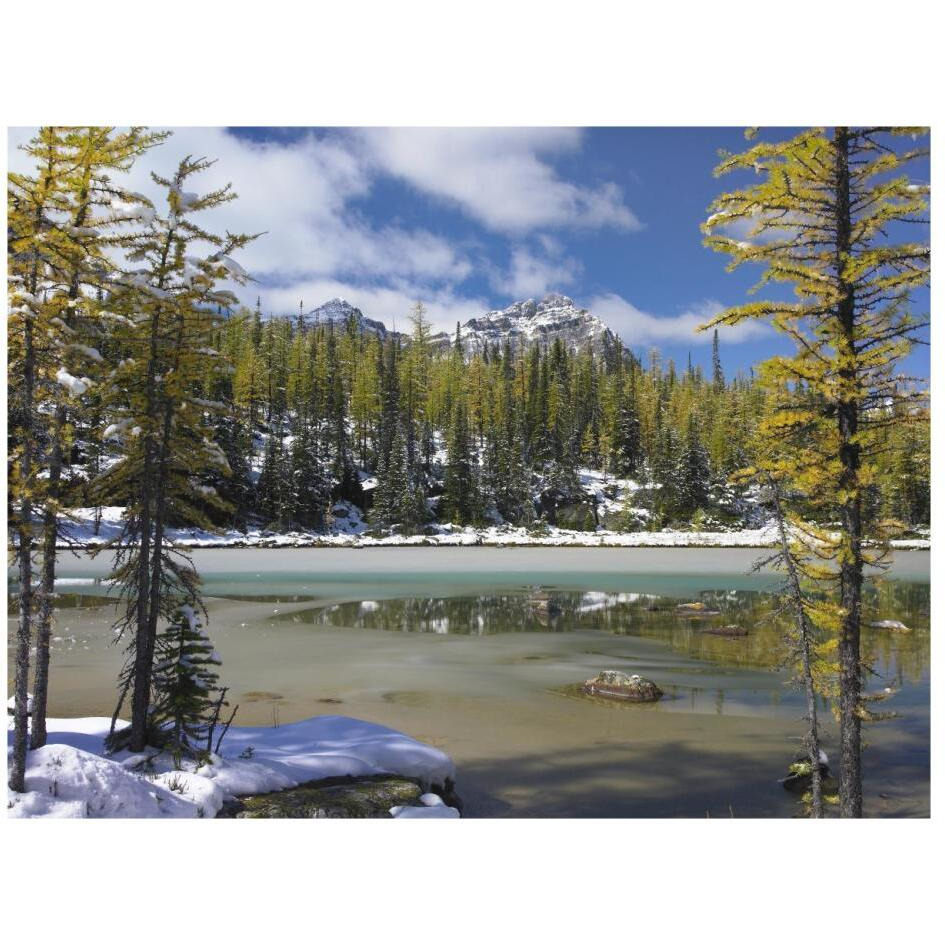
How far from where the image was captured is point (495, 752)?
9.23m

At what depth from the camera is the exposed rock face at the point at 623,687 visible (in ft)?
38.5

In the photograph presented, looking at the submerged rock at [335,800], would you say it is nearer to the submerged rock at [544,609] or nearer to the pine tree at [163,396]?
the pine tree at [163,396]

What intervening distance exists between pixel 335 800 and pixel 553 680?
7558 mm

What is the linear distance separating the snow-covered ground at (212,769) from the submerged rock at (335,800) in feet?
0.50

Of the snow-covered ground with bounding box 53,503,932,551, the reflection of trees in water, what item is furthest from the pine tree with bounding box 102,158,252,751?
the snow-covered ground with bounding box 53,503,932,551

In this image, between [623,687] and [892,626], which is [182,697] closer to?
[623,687]

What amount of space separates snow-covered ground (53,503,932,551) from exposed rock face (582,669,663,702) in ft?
117

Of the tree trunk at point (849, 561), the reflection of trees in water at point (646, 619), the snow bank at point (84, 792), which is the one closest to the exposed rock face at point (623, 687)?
the reflection of trees in water at point (646, 619)

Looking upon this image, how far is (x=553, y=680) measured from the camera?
43.2 feet
